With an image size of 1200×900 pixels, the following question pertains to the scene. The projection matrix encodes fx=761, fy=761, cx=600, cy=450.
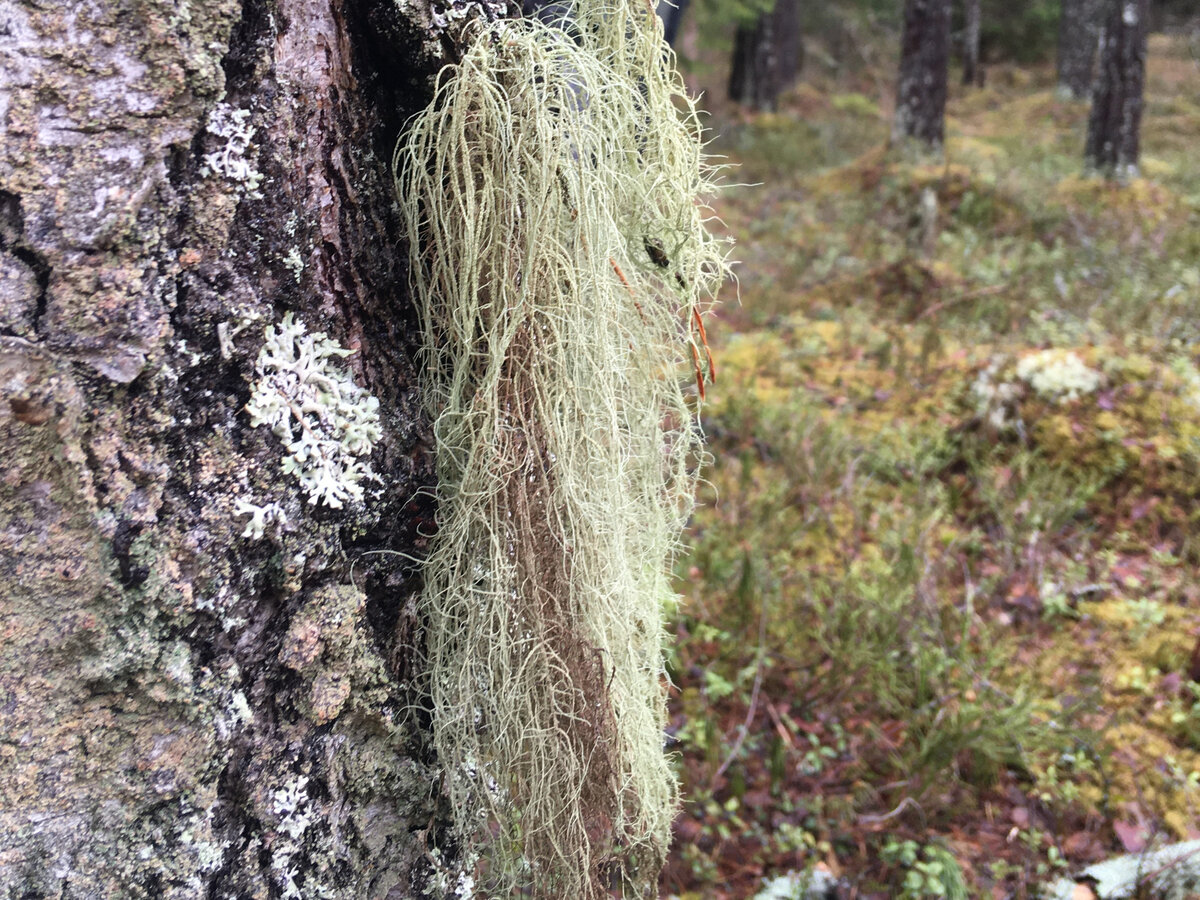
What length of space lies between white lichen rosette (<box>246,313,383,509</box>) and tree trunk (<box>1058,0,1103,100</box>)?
12.5 metres

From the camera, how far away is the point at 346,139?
99cm

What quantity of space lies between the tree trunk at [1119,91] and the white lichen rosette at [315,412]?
23.2 ft

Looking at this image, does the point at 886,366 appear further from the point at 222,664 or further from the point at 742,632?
the point at 222,664

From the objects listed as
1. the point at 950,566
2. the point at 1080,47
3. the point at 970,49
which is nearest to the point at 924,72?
the point at 950,566

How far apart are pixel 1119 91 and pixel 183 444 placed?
24.7ft

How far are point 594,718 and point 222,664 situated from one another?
53 centimetres

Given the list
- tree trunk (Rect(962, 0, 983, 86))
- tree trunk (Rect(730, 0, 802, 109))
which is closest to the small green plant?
tree trunk (Rect(730, 0, 802, 109))

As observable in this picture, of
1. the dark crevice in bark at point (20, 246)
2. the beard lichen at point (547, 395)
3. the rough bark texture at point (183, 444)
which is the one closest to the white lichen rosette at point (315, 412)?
the rough bark texture at point (183, 444)

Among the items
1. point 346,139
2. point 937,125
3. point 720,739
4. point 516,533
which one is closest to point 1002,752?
point 720,739

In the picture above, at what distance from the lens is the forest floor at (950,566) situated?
7.48 feet

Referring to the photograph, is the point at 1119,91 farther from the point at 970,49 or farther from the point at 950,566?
the point at 970,49

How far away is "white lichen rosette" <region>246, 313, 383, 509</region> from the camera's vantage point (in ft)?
3.11

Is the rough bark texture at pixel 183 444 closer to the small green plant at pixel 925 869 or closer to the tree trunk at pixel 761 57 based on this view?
the small green plant at pixel 925 869

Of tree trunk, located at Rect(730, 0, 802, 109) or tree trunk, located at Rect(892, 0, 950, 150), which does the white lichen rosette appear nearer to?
tree trunk, located at Rect(892, 0, 950, 150)
